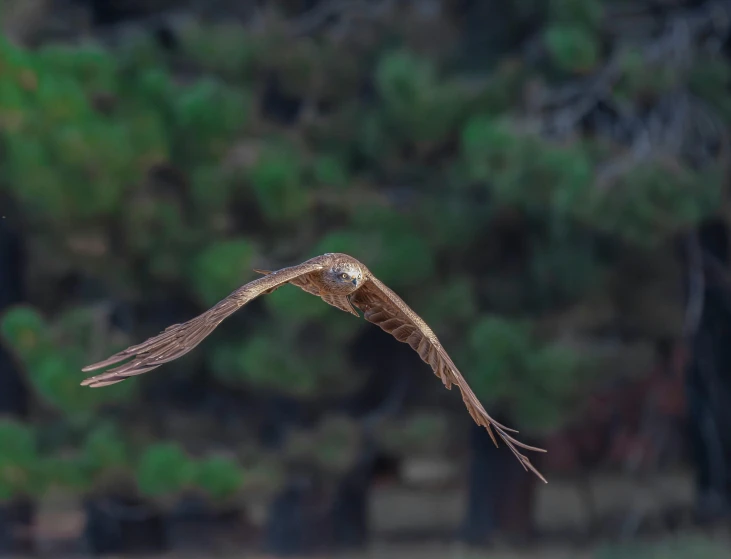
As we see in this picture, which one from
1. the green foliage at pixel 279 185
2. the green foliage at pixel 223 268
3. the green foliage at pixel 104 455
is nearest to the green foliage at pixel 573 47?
the green foliage at pixel 279 185

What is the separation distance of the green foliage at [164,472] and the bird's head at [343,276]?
3.71 meters

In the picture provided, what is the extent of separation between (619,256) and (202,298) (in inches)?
119

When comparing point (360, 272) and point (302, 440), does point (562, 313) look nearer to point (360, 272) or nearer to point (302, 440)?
point (302, 440)

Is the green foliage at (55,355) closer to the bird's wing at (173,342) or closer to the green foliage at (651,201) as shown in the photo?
the green foliage at (651,201)

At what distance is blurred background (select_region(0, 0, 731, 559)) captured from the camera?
7.09 m

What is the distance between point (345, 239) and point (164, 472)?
1.97 m

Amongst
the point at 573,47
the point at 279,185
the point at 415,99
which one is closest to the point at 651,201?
the point at 573,47

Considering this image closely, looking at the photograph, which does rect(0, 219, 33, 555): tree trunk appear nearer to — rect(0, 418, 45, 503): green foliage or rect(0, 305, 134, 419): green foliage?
rect(0, 418, 45, 503): green foliage

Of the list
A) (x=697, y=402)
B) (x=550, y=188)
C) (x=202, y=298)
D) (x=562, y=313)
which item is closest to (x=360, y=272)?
(x=550, y=188)

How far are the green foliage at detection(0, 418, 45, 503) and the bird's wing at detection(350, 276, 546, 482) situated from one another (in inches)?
150

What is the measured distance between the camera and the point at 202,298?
757 centimetres

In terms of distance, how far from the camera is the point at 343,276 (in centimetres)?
401

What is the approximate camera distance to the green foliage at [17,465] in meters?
7.28

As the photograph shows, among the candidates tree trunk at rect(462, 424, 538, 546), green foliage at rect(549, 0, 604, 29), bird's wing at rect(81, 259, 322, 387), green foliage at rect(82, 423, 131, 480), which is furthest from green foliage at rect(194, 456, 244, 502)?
bird's wing at rect(81, 259, 322, 387)
